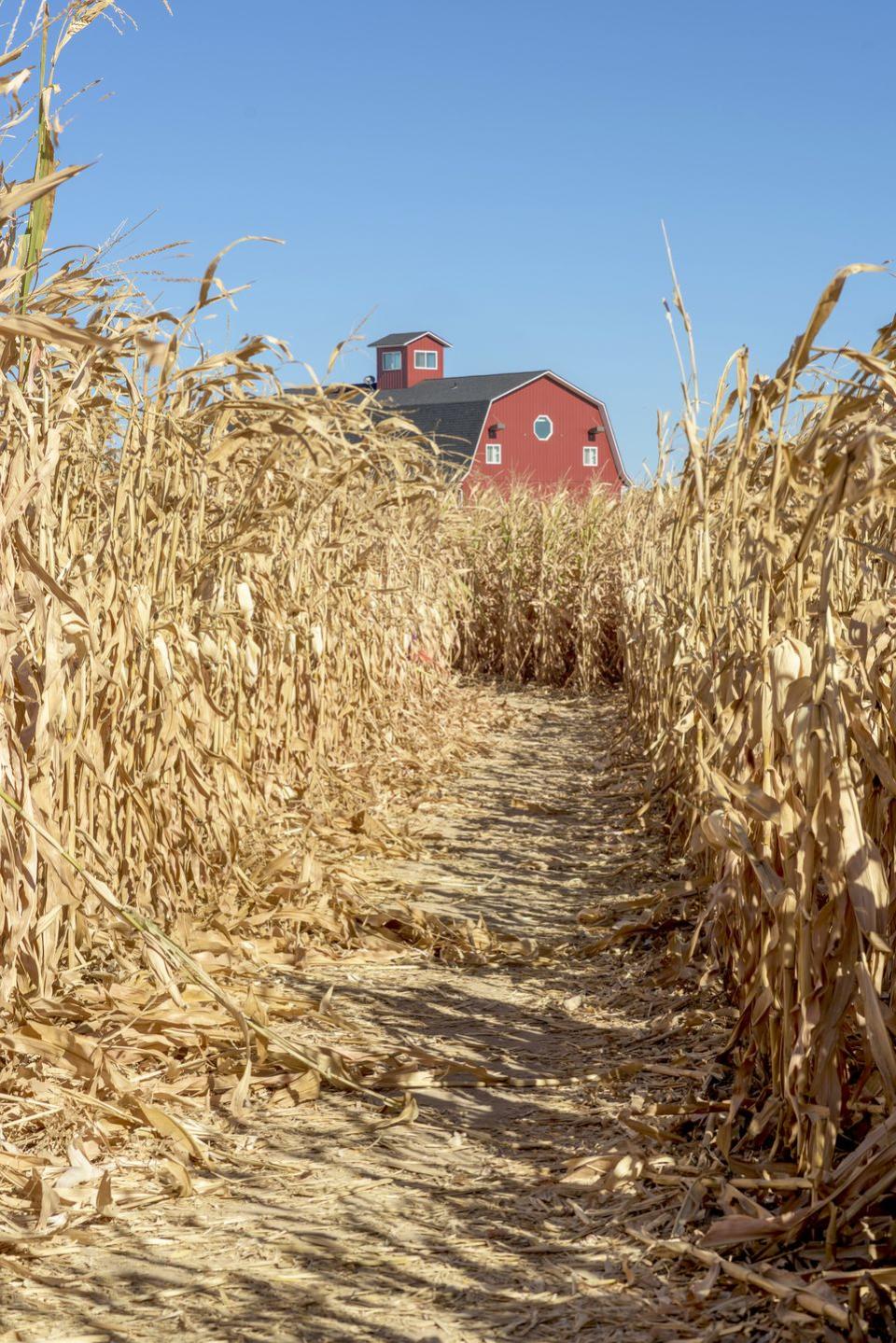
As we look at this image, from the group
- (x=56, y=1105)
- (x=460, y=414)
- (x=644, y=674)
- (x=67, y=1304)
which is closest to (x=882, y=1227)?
(x=67, y=1304)

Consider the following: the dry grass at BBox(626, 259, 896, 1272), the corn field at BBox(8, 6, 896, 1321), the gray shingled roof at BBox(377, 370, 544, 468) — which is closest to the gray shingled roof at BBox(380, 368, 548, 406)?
the gray shingled roof at BBox(377, 370, 544, 468)

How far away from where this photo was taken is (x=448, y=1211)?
2.35 metres

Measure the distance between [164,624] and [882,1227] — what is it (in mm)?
2451

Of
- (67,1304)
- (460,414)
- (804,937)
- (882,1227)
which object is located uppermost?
(460,414)

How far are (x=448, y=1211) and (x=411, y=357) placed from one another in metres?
45.5

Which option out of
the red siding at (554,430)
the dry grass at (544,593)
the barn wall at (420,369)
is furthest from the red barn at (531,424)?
the dry grass at (544,593)

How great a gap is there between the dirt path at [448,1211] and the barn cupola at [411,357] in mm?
43702

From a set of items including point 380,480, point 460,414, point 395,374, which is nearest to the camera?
point 380,480

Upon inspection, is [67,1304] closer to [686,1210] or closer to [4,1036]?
[4,1036]

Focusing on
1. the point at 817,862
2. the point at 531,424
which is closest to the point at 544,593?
the point at 817,862

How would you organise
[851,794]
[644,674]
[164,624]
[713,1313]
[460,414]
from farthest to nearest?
[460,414], [644,674], [164,624], [851,794], [713,1313]

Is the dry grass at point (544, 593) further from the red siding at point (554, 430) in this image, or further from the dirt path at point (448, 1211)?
the red siding at point (554, 430)

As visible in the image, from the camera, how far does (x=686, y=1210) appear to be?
2.21m

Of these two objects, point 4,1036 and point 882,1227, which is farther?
point 4,1036
